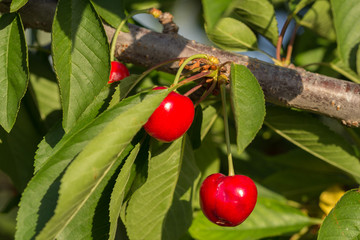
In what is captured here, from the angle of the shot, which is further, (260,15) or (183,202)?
(260,15)

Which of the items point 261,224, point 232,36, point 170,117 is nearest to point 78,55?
point 170,117

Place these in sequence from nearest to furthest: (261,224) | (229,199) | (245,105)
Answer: (245,105) → (229,199) → (261,224)

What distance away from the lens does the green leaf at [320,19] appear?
1698mm

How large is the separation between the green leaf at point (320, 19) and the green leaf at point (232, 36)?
27cm

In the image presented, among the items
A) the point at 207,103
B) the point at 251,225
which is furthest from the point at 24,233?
the point at 251,225

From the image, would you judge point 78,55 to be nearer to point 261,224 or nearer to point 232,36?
point 232,36

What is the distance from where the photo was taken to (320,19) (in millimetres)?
1724

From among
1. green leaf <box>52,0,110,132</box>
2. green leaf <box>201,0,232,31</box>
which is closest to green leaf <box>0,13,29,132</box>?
green leaf <box>52,0,110,132</box>

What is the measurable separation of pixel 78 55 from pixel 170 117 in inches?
10.7

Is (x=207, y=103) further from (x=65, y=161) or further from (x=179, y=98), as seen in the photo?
(x=65, y=161)

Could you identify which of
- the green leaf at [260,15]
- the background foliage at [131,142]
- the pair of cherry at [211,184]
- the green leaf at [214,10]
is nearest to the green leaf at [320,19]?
the background foliage at [131,142]

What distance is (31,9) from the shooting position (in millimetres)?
1360

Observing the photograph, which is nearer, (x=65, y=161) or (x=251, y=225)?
(x=65, y=161)

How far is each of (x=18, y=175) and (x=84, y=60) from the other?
64cm
